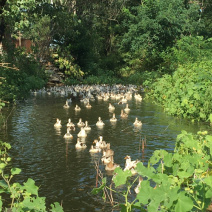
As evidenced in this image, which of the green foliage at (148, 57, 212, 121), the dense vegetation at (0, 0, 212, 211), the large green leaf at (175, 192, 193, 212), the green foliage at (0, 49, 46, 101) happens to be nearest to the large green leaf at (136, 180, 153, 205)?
the large green leaf at (175, 192, 193, 212)

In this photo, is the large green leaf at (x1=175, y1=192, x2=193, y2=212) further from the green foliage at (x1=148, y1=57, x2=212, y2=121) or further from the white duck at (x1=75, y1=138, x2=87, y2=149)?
the green foliage at (x1=148, y1=57, x2=212, y2=121)

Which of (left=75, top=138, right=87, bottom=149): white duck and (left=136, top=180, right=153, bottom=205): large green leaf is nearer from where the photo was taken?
(left=136, top=180, right=153, bottom=205): large green leaf

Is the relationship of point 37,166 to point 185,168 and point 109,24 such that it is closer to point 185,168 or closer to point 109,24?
point 185,168

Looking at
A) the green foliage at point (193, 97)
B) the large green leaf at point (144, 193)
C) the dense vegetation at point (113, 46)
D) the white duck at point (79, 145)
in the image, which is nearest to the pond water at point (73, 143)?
the white duck at point (79, 145)

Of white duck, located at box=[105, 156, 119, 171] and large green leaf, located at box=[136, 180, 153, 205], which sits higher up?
large green leaf, located at box=[136, 180, 153, 205]

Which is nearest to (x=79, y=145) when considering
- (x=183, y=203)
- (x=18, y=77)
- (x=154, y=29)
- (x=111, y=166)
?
(x=111, y=166)

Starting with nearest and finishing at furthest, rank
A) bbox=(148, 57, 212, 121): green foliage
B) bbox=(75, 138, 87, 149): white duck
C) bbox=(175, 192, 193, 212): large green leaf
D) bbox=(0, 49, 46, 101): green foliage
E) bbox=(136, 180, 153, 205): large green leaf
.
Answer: bbox=(175, 192, 193, 212): large green leaf → bbox=(136, 180, 153, 205): large green leaf → bbox=(75, 138, 87, 149): white duck → bbox=(148, 57, 212, 121): green foliage → bbox=(0, 49, 46, 101): green foliage

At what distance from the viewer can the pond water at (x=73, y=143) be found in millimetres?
8516

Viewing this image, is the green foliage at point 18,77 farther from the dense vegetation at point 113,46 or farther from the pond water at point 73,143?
the pond water at point 73,143

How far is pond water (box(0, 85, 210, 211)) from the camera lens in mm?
8516

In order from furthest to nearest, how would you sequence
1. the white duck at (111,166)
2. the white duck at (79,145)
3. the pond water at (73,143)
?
the white duck at (79,145), the white duck at (111,166), the pond water at (73,143)

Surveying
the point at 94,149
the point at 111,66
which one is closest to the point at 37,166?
the point at 94,149

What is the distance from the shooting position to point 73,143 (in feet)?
41.9

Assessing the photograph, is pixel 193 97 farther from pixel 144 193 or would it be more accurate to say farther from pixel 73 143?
pixel 144 193
